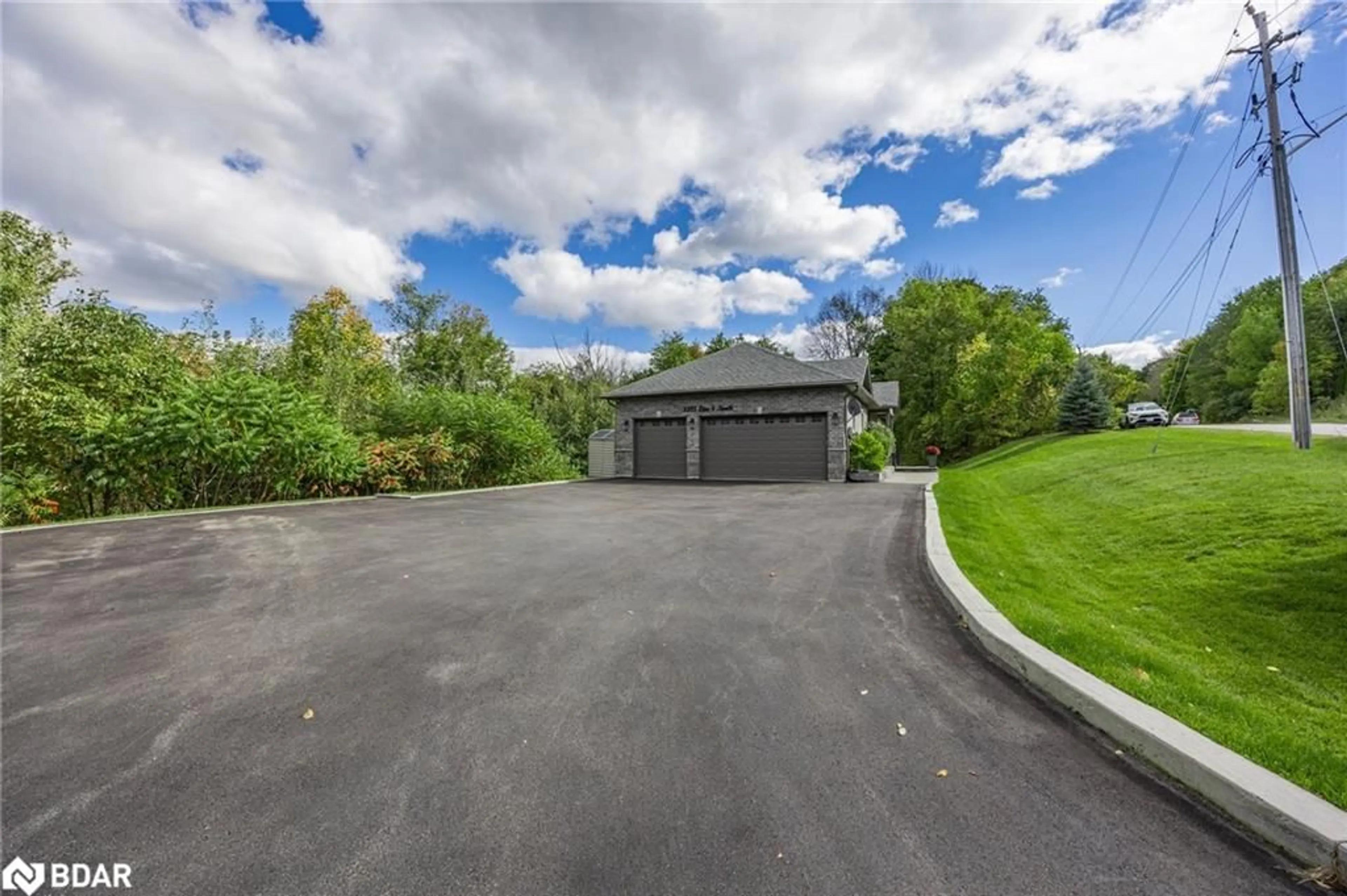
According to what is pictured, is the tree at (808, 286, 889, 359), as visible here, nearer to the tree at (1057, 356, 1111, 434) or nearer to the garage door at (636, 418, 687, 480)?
the tree at (1057, 356, 1111, 434)

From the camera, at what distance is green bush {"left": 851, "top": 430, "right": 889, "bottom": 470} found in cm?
1585

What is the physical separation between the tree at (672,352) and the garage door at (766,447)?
68.8ft

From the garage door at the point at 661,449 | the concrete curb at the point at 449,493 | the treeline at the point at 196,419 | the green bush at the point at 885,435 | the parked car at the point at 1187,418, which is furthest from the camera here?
the parked car at the point at 1187,418

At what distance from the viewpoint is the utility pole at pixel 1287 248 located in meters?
9.93

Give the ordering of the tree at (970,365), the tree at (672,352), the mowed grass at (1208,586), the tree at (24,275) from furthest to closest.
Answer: the tree at (672,352), the tree at (970,365), the tree at (24,275), the mowed grass at (1208,586)

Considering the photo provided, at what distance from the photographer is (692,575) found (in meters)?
5.37

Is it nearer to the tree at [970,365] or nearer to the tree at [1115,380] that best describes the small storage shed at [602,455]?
the tree at [970,365]

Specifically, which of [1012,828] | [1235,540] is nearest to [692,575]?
[1012,828]

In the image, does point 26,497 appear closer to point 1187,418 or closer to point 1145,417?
point 1145,417

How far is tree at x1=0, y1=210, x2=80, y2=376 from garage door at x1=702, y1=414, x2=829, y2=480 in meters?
15.2

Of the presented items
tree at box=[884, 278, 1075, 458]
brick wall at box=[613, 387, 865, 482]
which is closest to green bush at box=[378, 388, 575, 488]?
brick wall at box=[613, 387, 865, 482]

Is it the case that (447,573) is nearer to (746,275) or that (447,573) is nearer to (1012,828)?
(1012,828)

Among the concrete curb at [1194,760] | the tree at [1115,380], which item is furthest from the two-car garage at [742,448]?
the tree at [1115,380]

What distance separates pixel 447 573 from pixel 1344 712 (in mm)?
6678
